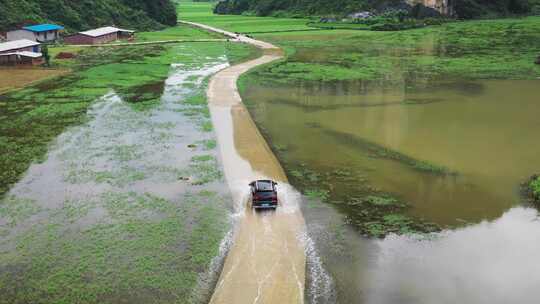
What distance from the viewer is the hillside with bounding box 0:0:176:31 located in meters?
98.4

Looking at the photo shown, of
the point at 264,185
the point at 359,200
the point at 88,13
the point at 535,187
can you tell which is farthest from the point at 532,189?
the point at 88,13

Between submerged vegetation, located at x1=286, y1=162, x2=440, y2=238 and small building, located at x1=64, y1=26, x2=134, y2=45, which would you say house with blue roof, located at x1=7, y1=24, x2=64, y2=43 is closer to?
small building, located at x1=64, y1=26, x2=134, y2=45

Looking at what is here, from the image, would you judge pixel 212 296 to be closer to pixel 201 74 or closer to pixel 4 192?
pixel 4 192

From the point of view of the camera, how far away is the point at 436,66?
69.2 metres

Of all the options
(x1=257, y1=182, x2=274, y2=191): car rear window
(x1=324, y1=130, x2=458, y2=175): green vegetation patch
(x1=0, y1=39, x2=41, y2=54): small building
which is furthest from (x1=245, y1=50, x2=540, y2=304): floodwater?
(x1=0, y1=39, x2=41, y2=54): small building

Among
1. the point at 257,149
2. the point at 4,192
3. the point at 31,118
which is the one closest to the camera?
the point at 4,192

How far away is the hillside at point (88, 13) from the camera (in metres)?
Answer: 98.4

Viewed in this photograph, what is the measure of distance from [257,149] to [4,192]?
54.5 ft

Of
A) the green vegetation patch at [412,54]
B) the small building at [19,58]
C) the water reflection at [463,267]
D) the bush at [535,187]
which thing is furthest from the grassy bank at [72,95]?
the bush at [535,187]

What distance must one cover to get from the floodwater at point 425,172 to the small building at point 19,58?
37256 mm

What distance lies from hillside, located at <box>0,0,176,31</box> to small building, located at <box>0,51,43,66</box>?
24760mm

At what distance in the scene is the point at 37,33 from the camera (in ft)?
308

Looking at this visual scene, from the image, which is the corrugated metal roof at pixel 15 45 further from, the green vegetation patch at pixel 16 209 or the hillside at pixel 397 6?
the hillside at pixel 397 6

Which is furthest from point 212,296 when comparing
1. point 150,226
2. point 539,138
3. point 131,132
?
point 539,138
